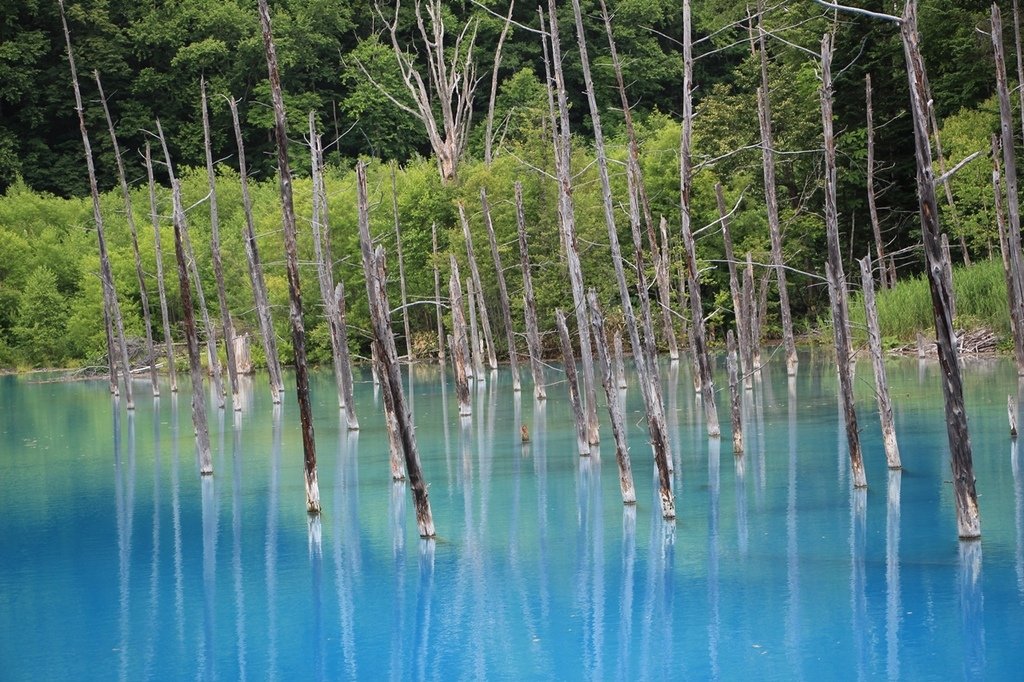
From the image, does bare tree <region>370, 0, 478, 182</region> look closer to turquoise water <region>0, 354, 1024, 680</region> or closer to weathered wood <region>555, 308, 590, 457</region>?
weathered wood <region>555, 308, 590, 457</region>

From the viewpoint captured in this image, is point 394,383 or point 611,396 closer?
point 394,383

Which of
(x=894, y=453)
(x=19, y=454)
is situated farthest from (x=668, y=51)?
(x=894, y=453)

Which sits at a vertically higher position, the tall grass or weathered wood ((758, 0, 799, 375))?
weathered wood ((758, 0, 799, 375))

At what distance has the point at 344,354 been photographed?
21828 millimetres

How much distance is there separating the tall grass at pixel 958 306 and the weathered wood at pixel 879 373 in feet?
38.3

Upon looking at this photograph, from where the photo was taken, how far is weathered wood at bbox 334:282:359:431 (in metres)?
18.6

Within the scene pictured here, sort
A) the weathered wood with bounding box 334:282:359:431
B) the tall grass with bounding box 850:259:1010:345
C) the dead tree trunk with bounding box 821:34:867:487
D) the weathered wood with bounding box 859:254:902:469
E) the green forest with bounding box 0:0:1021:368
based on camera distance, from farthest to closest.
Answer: the green forest with bounding box 0:0:1021:368 < the tall grass with bounding box 850:259:1010:345 < the weathered wood with bounding box 334:282:359:431 < the weathered wood with bounding box 859:254:902:469 < the dead tree trunk with bounding box 821:34:867:487

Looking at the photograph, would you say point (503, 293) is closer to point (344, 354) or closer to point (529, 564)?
point (344, 354)

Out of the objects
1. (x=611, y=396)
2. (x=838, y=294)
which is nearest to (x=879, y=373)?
(x=838, y=294)

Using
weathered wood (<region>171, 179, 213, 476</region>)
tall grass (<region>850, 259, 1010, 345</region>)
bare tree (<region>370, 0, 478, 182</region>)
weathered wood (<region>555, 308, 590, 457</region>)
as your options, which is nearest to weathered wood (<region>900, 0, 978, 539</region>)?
weathered wood (<region>555, 308, 590, 457</region>)

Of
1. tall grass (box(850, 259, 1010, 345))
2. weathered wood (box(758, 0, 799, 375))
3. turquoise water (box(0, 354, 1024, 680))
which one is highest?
weathered wood (box(758, 0, 799, 375))

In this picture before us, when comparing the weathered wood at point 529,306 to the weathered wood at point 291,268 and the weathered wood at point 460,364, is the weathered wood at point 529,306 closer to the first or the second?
the weathered wood at point 460,364

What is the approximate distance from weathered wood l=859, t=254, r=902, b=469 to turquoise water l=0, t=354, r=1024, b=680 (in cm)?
36

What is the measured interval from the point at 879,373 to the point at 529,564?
5195mm
